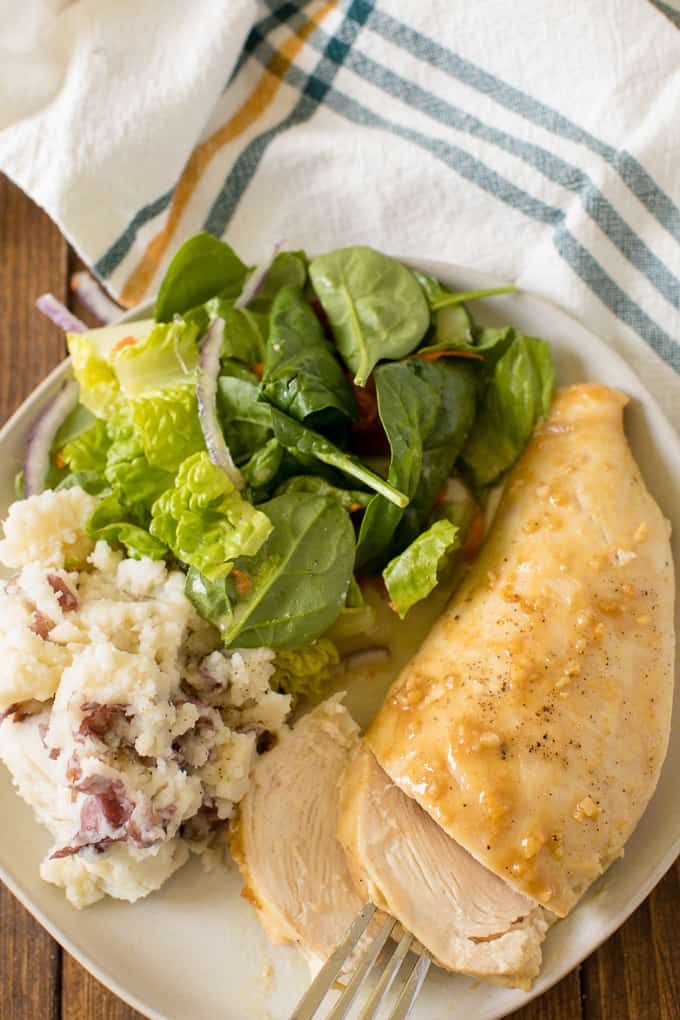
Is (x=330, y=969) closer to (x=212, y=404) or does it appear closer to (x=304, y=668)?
(x=304, y=668)

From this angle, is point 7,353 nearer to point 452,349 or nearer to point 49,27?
point 49,27

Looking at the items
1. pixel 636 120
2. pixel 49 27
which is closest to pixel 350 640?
pixel 636 120

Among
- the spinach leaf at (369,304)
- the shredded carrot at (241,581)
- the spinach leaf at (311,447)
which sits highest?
the spinach leaf at (369,304)

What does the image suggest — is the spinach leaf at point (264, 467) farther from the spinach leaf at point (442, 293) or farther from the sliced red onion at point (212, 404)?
the spinach leaf at point (442, 293)

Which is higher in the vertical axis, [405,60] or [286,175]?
[405,60]

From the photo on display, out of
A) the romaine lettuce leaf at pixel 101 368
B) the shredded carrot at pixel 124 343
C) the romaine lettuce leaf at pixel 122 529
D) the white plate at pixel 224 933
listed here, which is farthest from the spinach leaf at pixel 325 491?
the white plate at pixel 224 933

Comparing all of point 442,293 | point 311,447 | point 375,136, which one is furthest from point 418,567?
point 375,136

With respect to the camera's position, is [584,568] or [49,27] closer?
[584,568]
